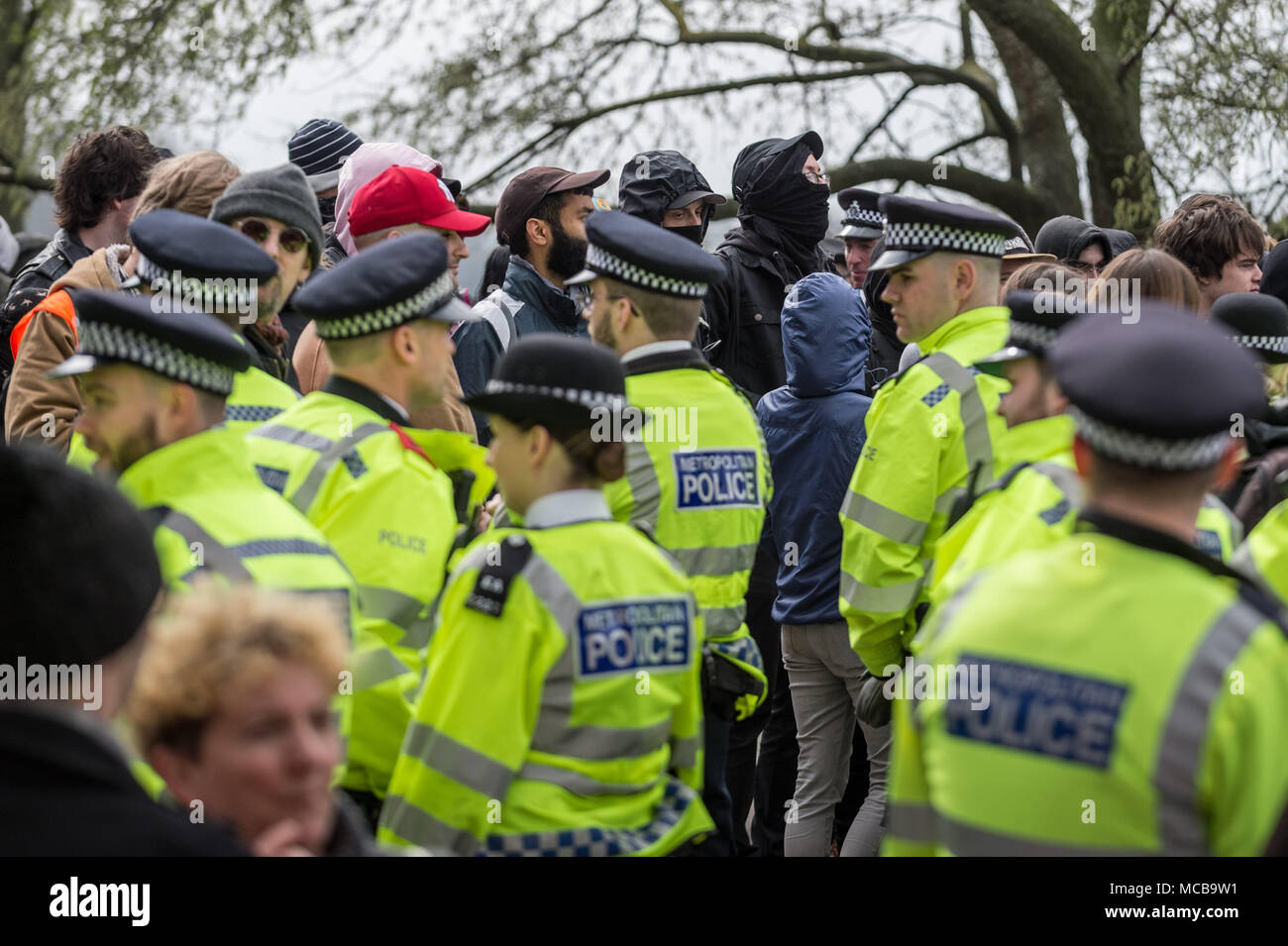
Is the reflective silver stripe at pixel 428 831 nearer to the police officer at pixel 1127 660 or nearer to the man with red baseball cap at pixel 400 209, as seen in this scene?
the police officer at pixel 1127 660

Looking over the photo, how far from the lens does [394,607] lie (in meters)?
→ 3.37

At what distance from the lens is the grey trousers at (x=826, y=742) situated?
5.17 metres

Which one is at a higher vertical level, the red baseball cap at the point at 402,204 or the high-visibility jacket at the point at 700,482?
the red baseball cap at the point at 402,204

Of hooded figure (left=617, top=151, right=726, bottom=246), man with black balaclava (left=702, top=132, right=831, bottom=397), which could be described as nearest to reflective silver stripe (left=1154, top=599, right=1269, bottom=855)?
man with black balaclava (left=702, top=132, right=831, bottom=397)

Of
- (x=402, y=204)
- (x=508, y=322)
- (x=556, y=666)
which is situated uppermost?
(x=402, y=204)

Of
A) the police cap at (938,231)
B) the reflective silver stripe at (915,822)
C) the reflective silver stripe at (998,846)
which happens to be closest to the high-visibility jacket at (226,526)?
the reflective silver stripe at (915,822)

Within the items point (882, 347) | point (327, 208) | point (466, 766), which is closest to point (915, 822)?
point (466, 766)

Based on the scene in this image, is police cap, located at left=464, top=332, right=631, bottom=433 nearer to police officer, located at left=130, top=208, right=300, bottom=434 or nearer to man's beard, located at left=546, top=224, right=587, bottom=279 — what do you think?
police officer, located at left=130, top=208, right=300, bottom=434

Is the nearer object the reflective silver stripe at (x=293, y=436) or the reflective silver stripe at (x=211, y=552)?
the reflective silver stripe at (x=211, y=552)

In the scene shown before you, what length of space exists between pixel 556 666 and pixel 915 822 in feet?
2.56

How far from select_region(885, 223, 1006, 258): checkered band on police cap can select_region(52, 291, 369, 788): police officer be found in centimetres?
223

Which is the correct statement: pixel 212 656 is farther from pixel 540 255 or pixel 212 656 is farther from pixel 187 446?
pixel 540 255

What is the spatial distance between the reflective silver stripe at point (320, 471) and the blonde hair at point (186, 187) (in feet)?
4.30
